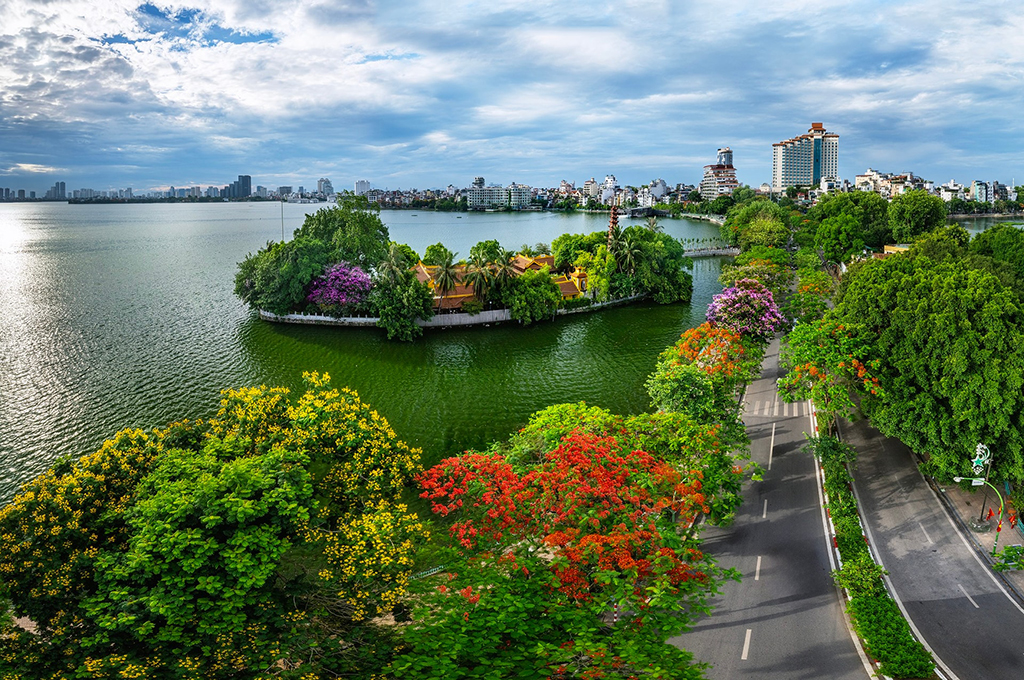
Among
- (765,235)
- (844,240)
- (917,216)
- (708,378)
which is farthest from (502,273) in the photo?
(917,216)

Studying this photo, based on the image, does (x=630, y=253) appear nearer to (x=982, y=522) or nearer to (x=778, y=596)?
(x=982, y=522)

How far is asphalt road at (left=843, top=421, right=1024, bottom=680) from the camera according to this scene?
1326 centimetres

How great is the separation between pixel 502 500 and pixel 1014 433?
15.9m

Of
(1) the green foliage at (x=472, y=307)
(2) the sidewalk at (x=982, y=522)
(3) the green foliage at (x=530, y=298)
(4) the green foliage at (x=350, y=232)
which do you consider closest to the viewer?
(2) the sidewalk at (x=982, y=522)

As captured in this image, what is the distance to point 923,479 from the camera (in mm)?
20656

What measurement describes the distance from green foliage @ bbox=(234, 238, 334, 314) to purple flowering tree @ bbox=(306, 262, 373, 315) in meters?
0.96

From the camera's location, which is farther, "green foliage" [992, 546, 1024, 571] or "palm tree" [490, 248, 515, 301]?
"palm tree" [490, 248, 515, 301]

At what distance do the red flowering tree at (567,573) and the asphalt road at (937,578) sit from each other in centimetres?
525

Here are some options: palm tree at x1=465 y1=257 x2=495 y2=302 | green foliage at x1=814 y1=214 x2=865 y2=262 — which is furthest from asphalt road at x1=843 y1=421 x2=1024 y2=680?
green foliage at x1=814 y1=214 x2=865 y2=262

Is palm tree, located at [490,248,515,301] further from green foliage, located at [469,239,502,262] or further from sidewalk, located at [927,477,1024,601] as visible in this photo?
sidewalk, located at [927,477,1024,601]

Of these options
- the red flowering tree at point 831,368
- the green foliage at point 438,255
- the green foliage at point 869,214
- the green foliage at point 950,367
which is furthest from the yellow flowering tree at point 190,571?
the green foliage at point 869,214

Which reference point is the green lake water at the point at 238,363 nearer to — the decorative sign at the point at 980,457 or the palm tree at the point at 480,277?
the palm tree at the point at 480,277

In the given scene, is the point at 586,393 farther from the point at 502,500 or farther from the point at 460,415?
the point at 502,500

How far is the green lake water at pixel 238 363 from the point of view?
26.7 metres
